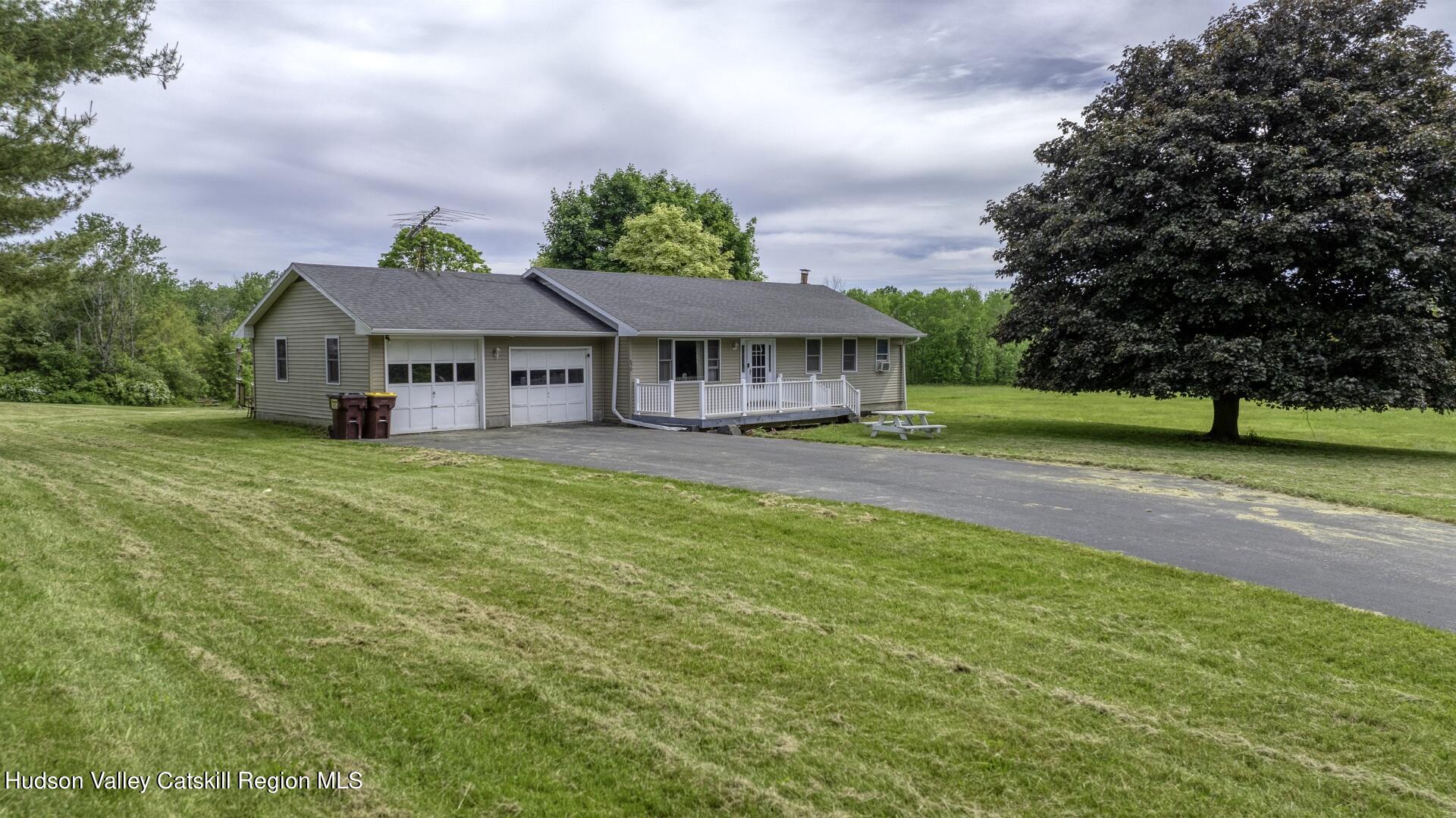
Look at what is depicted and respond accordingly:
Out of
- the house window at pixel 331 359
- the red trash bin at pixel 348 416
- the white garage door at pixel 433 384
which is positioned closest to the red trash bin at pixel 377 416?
the red trash bin at pixel 348 416

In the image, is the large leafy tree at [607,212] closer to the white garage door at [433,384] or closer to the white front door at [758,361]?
the white front door at [758,361]

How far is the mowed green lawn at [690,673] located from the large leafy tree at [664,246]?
107 ft

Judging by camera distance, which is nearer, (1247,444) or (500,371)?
(1247,444)

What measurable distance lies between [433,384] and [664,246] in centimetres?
2301

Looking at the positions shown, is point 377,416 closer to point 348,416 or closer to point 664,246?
point 348,416

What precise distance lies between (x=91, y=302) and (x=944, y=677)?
43897 millimetres

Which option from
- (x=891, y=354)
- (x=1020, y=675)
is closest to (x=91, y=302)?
(x=891, y=354)

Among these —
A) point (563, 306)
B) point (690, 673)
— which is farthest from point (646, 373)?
point (690, 673)

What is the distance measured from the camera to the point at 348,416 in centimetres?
1647

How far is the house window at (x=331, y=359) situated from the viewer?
18391 millimetres

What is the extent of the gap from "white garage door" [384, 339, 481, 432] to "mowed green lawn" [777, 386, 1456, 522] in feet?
23.9

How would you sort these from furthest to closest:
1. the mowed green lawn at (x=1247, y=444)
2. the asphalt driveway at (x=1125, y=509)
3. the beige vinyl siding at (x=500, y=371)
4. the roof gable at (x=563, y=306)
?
the beige vinyl siding at (x=500, y=371), the roof gable at (x=563, y=306), the mowed green lawn at (x=1247, y=444), the asphalt driveway at (x=1125, y=509)

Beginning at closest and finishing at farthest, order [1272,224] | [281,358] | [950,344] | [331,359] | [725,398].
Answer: [1272,224]
[331,359]
[725,398]
[281,358]
[950,344]

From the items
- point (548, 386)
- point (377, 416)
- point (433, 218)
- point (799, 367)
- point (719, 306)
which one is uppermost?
point (433, 218)
